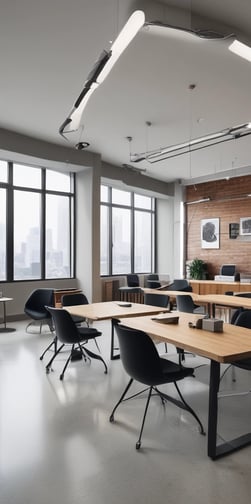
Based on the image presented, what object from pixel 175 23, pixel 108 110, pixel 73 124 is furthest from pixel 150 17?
pixel 108 110

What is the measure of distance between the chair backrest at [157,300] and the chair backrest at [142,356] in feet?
8.22

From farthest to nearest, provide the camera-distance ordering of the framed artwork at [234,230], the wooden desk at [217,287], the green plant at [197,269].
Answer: the green plant at [197,269] → the framed artwork at [234,230] → the wooden desk at [217,287]

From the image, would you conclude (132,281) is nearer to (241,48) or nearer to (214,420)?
(241,48)

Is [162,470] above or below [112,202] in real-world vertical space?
below

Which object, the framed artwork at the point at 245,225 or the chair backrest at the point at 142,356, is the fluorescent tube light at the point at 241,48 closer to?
the chair backrest at the point at 142,356

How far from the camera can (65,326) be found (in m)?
3.78

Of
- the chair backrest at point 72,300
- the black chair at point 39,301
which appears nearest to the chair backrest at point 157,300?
the chair backrest at point 72,300

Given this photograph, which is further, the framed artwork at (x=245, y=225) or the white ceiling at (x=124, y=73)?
the framed artwork at (x=245, y=225)

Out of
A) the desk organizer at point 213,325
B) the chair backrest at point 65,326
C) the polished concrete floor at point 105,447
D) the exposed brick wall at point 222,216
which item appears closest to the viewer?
the polished concrete floor at point 105,447

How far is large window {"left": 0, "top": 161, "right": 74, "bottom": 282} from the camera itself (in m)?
7.21

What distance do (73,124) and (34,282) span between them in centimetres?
385

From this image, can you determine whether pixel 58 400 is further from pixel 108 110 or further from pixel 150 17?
pixel 108 110

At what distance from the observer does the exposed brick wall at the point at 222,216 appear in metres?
9.57

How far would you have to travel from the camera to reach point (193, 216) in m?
10.8
